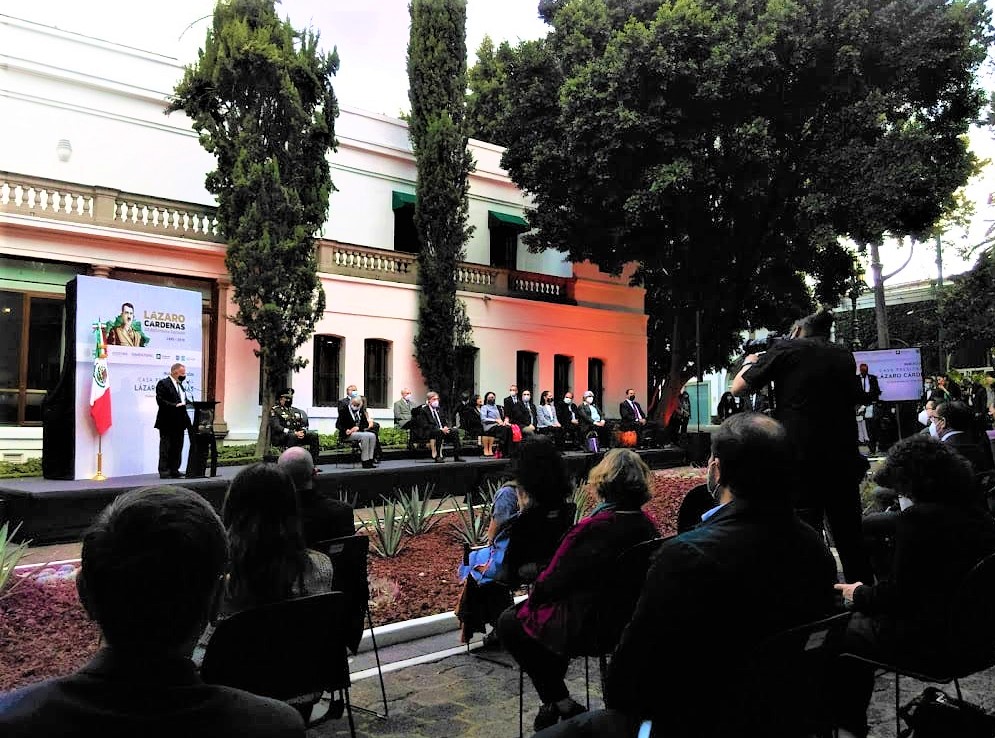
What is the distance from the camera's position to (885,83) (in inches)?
742

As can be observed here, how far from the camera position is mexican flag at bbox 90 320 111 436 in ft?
37.0

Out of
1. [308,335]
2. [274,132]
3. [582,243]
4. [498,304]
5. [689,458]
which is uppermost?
[274,132]

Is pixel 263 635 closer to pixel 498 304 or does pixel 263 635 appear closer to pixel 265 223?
pixel 265 223

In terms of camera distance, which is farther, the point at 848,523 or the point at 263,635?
the point at 848,523

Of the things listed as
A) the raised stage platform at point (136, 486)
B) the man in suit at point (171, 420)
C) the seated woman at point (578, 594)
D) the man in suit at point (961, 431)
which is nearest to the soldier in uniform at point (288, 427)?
the raised stage platform at point (136, 486)

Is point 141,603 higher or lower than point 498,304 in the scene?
lower

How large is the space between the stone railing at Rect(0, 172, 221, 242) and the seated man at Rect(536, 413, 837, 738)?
1732 centimetres

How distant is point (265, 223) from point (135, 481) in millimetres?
7573

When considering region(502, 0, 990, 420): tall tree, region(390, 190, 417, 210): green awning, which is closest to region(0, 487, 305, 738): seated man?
region(502, 0, 990, 420): tall tree

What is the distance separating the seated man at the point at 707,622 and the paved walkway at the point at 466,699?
1930 millimetres

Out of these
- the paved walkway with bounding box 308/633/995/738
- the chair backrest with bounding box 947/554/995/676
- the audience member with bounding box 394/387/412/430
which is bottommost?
the paved walkway with bounding box 308/633/995/738

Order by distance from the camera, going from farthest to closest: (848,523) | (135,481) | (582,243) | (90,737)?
1. (582,243)
2. (135,481)
3. (848,523)
4. (90,737)

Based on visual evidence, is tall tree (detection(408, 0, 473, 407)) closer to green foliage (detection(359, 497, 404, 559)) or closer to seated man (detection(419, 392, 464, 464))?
seated man (detection(419, 392, 464, 464))

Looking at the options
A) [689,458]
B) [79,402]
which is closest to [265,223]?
[79,402]
